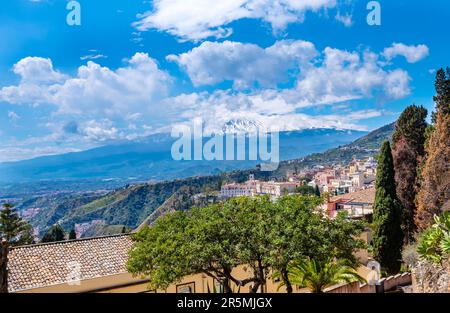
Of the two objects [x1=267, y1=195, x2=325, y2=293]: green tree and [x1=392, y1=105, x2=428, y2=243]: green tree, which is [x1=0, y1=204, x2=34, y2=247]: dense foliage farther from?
[x1=267, y1=195, x2=325, y2=293]: green tree

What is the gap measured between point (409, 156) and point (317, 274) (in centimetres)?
1766

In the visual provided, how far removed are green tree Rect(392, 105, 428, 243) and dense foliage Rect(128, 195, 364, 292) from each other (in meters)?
15.5

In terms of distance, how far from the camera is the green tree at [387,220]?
22.2 m

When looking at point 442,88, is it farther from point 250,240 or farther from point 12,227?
point 12,227

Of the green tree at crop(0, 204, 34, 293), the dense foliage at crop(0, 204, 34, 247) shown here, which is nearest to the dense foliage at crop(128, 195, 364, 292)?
the green tree at crop(0, 204, 34, 293)

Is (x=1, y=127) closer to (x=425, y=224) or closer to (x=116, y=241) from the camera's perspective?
(x=116, y=241)

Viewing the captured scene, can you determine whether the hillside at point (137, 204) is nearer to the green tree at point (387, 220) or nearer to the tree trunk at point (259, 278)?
the green tree at point (387, 220)

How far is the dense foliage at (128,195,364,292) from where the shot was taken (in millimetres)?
10609

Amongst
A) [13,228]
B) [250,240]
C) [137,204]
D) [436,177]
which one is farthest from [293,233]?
[137,204]

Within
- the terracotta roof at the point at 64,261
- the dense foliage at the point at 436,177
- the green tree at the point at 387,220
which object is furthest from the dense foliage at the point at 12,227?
the dense foliage at the point at 436,177

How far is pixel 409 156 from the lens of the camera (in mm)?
26188

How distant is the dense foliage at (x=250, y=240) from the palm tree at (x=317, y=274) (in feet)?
1.30
